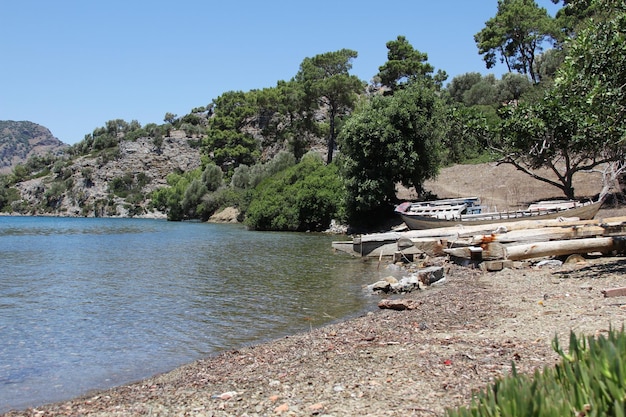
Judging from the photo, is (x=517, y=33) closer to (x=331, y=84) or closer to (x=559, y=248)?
(x=331, y=84)

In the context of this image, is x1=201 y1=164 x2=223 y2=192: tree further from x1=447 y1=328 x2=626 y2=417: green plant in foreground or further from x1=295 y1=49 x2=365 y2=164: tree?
x1=447 y1=328 x2=626 y2=417: green plant in foreground

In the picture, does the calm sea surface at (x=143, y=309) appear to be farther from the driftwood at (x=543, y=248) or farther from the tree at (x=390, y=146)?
the tree at (x=390, y=146)

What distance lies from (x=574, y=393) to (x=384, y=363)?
3387mm

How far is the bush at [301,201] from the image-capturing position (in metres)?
41.8

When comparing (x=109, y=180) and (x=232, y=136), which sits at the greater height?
(x=232, y=136)

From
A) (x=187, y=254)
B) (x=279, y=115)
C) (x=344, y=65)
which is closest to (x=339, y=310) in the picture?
(x=187, y=254)

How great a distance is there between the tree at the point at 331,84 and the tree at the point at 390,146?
24668mm

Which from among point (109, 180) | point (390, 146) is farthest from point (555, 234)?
point (109, 180)

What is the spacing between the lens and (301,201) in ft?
140

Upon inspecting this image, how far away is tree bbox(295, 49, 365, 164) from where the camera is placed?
5975 centimetres

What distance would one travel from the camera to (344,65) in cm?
6438

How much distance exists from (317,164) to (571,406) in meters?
46.4

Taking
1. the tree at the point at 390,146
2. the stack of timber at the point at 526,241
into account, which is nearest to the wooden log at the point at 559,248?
the stack of timber at the point at 526,241

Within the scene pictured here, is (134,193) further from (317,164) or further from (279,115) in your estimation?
(317,164)
